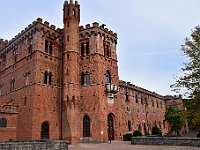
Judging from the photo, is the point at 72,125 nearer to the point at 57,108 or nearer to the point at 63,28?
the point at 57,108

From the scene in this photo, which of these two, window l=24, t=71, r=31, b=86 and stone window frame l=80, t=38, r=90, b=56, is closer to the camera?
window l=24, t=71, r=31, b=86

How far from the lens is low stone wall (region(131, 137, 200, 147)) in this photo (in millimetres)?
21981

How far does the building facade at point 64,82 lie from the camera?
29.4 meters

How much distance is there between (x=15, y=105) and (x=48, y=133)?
21.3 ft

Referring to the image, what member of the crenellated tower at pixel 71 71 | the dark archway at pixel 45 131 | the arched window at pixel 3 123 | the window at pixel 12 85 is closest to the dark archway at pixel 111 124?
the crenellated tower at pixel 71 71

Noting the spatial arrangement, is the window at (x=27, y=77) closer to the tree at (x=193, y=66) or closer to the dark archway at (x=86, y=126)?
the dark archway at (x=86, y=126)

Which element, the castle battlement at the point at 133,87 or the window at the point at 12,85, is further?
the castle battlement at the point at 133,87

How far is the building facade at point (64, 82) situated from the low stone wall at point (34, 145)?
9.46 meters

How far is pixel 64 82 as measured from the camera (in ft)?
103

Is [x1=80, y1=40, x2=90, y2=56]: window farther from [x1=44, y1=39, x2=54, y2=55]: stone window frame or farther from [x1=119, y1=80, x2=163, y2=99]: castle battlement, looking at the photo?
[x1=119, y1=80, x2=163, y2=99]: castle battlement

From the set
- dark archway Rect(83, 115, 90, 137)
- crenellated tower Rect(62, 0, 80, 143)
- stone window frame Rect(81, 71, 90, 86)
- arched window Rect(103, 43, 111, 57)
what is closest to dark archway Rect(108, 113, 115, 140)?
dark archway Rect(83, 115, 90, 137)

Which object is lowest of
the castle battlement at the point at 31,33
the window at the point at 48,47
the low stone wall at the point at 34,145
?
the low stone wall at the point at 34,145

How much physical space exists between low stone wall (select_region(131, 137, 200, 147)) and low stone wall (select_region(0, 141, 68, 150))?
974cm

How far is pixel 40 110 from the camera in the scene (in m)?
29.0
